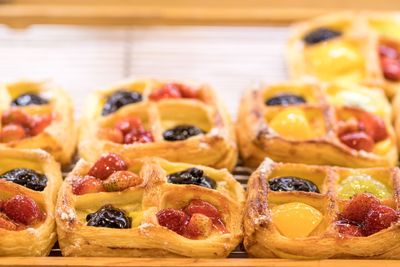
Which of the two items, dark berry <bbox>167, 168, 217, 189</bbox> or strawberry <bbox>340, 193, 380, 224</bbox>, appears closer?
strawberry <bbox>340, 193, 380, 224</bbox>

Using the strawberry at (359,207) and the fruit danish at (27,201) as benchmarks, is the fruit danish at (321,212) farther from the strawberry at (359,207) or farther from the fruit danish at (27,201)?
the fruit danish at (27,201)

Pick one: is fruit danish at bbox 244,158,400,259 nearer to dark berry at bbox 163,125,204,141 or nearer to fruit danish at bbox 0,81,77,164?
dark berry at bbox 163,125,204,141

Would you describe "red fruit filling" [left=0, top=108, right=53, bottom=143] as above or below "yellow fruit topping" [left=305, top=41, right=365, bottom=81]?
below

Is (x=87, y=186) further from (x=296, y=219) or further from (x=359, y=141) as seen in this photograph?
(x=359, y=141)

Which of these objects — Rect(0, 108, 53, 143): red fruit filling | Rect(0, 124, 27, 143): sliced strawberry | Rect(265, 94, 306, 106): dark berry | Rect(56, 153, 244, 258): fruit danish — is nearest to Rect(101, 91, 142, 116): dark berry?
Rect(0, 108, 53, 143): red fruit filling

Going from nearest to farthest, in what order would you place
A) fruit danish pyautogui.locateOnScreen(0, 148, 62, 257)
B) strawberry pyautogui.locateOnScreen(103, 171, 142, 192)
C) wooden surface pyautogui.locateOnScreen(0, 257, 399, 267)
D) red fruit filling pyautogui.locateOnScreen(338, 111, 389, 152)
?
wooden surface pyautogui.locateOnScreen(0, 257, 399, 267), fruit danish pyautogui.locateOnScreen(0, 148, 62, 257), strawberry pyautogui.locateOnScreen(103, 171, 142, 192), red fruit filling pyautogui.locateOnScreen(338, 111, 389, 152)

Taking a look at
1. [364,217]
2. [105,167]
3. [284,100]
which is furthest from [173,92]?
[364,217]
